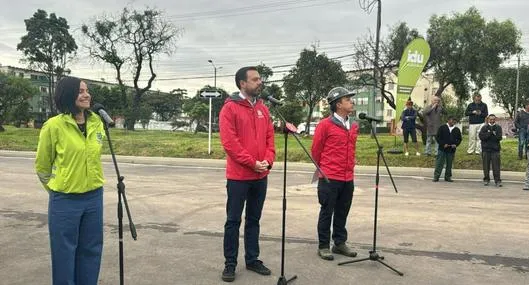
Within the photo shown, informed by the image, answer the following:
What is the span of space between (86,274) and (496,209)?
7842mm

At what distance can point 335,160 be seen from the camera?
5824 millimetres

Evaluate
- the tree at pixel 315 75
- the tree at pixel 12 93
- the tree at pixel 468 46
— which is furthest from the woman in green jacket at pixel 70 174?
the tree at pixel 12 93

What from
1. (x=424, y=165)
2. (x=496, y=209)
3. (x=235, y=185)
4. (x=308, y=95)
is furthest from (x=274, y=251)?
(x=308, y=95)

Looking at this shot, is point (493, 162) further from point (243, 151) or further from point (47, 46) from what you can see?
point (47, 46)

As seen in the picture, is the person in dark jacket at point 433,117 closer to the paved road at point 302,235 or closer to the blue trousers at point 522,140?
the blue trousers at point 522,140

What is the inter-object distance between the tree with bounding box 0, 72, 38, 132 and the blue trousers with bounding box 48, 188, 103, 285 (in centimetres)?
4342

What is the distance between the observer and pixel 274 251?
6188 millimetres

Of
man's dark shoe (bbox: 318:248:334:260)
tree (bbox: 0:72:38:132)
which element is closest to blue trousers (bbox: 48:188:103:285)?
man's dark shoe (bbox: 318:248:334:260)

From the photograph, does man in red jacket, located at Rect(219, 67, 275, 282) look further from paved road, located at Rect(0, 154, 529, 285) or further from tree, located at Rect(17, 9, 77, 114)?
tree, located at Rect(17, 9, 77, 114)

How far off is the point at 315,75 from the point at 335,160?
3347 centimetres

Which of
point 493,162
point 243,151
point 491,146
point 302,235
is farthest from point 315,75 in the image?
point 243,151

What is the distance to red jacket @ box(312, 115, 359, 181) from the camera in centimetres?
583

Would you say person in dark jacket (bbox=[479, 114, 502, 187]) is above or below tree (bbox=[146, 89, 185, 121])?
below

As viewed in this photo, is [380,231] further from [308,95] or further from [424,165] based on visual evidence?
[308,95]
